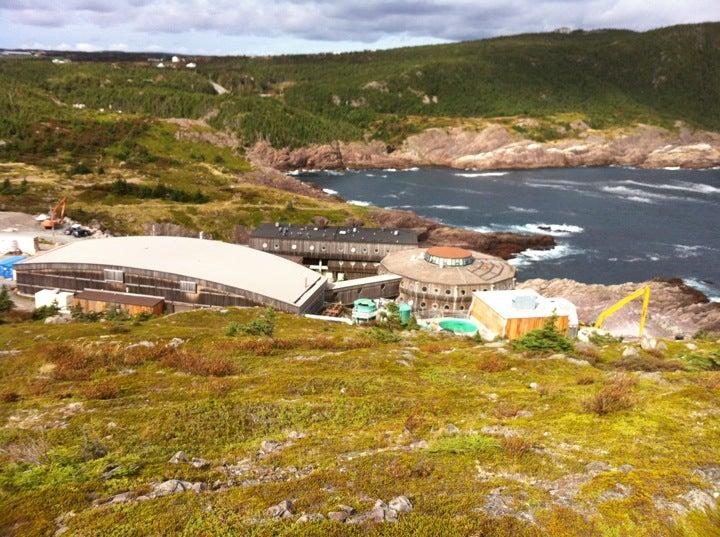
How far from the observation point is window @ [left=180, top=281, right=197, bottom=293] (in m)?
61.5

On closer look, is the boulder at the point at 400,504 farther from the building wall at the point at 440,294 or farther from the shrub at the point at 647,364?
the building wall at the point at 440,294

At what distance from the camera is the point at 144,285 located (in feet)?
208

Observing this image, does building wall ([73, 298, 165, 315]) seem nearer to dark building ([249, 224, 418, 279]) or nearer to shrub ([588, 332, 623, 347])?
dark building ([249, 224, 418, 279])

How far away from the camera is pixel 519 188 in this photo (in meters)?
187

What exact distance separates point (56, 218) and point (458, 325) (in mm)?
80186

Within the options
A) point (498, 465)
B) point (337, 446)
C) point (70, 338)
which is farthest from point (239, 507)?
point (70, 338)

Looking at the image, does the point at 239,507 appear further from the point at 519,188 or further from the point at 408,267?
the point at 519,188

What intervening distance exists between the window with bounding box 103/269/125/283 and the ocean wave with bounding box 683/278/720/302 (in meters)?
91.5

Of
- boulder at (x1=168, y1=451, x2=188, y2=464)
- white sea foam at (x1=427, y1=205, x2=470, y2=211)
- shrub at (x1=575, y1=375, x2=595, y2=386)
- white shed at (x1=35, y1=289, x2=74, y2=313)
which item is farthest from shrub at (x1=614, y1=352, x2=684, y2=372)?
white sea foam at (x1=427, y1=205, x2=470, y2=211)

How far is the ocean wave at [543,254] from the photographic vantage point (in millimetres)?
109312

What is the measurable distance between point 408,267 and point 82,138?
429 feet

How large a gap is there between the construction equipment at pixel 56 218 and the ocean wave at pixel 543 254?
86.1 m

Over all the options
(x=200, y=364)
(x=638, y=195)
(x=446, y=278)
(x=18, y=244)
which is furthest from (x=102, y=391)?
(x=638, y=195)

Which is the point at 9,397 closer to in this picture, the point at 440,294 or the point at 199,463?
the point at 199,463
